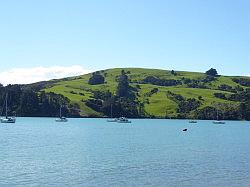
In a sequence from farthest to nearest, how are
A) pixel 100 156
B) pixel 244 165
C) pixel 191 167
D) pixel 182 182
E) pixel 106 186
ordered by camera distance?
pixel 100 156 < pixel 244 165 < pixel 191 167 < pixel 182 182 < pixel 106 186

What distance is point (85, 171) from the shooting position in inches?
2379

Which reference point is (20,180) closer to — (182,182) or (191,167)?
(182,182)

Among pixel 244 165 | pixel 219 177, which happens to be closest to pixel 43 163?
pixel 219 177

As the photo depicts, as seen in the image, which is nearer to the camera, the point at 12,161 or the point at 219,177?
the point at 219,177

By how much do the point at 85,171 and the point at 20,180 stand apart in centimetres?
1020

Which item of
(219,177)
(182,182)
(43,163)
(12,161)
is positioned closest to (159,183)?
(182,182)

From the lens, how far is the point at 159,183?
174 feet

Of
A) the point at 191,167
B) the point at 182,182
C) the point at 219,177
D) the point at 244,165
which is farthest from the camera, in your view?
the point at 244,165

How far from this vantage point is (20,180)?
2067 inches

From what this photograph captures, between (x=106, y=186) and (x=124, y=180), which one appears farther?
(x=124, y=180)

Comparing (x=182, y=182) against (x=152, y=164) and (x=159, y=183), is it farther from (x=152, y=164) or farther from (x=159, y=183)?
(x=152, y=164)

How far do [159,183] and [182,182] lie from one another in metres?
2.98

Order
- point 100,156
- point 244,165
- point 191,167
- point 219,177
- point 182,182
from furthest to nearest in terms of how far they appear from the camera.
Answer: point 100,156
point 244,165
point 191,167
point 219,177
point 182,182

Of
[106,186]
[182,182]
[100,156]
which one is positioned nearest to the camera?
[106,186]
